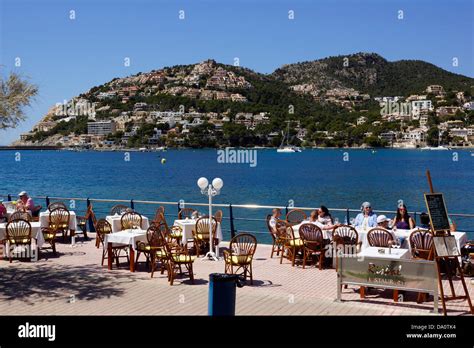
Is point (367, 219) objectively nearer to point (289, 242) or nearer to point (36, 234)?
point (289, 242)

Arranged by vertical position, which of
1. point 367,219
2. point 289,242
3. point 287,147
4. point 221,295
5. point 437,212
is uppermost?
point 287,147

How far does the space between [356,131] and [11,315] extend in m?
195

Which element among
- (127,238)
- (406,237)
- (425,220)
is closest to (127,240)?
(127,238)

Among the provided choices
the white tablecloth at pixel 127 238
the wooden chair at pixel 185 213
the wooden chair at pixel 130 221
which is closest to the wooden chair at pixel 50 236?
the wooden chair at pixel 130 221

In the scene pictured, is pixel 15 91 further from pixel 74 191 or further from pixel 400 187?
pixel 400 187

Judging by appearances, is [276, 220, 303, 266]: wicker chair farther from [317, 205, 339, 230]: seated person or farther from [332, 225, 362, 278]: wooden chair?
[332, 225, 362, 278]: wooden chair

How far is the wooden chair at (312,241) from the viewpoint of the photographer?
11337 mm

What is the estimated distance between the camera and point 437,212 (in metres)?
7.56

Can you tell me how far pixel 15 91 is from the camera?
10.7 meters

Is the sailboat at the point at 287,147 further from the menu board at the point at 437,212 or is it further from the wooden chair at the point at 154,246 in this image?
the menu board at the point at 437,212

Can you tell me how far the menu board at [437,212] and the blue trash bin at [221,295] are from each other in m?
2.85

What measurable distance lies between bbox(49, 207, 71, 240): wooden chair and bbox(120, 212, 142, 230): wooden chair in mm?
1755

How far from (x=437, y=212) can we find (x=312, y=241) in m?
4.13
